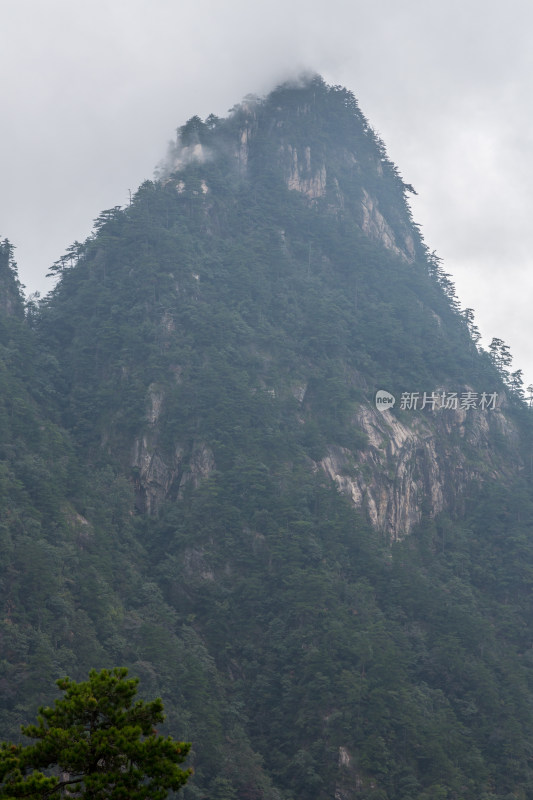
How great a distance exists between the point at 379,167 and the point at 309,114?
12707mm

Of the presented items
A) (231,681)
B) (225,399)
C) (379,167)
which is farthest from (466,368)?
(231,681)

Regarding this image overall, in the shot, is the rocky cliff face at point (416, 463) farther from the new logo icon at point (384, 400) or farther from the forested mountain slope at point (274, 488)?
the new logo icon at point (384, 400)

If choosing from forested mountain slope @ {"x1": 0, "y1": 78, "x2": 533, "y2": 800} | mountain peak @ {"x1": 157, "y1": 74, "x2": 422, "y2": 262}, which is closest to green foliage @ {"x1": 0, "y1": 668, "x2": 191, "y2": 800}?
forested mountain slope @ {"x1": 0, "y1": 78, "x2": 533, "y2": 800}

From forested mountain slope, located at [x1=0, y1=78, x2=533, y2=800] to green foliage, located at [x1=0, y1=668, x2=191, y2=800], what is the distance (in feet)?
92.2

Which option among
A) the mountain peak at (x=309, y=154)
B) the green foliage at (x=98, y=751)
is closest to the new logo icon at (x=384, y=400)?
the mountain peak at (x=309, y=154)

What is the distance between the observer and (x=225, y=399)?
75562 mm

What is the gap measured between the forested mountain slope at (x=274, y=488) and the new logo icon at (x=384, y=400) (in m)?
0.82

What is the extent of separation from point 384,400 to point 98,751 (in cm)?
→ 6642

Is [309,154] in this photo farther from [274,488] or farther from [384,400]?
[274,488]

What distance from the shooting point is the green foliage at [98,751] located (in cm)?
1794

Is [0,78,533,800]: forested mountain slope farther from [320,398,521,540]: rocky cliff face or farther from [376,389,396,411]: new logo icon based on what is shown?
[376,389,396,411]: new logo icon

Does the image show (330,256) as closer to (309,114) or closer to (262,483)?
(309,114)

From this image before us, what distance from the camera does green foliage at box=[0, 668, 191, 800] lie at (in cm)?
1794

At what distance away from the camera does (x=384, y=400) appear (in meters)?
82.2
